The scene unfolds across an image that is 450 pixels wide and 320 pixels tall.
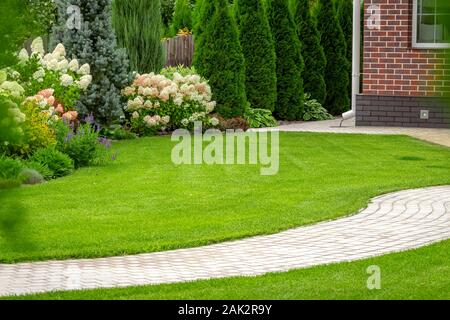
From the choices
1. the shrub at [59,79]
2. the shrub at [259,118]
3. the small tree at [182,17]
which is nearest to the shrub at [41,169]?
the shrub at [59,79]

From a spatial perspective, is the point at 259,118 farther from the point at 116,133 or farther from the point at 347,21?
the point at 347,21

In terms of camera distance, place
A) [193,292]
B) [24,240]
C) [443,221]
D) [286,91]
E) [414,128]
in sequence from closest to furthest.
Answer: [24,240]
[193,292]
[443,221]
[414,128]
[286,91]

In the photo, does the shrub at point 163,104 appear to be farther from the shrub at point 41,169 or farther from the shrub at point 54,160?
the shrub at point 41,169

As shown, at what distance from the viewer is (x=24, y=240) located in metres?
1.23

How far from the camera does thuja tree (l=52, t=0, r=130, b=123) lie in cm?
1513

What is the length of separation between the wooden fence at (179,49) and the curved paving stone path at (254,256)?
1273 cm

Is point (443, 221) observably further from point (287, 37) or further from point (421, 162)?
point (287, 37)

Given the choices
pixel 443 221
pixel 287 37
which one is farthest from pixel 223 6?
pixel 443 221

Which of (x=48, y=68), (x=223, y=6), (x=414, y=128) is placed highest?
(x=223, y=6)

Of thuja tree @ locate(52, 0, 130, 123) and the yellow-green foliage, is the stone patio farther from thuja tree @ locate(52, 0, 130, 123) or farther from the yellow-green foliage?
the yellow-green foliage

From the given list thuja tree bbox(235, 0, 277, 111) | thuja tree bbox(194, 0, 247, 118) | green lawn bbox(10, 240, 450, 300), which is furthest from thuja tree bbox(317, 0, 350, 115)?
green lawn bbox(10, 240, 450, 300)

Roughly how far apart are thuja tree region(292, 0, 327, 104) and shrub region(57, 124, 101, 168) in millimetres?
10071

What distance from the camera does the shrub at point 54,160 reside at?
1115 cm
